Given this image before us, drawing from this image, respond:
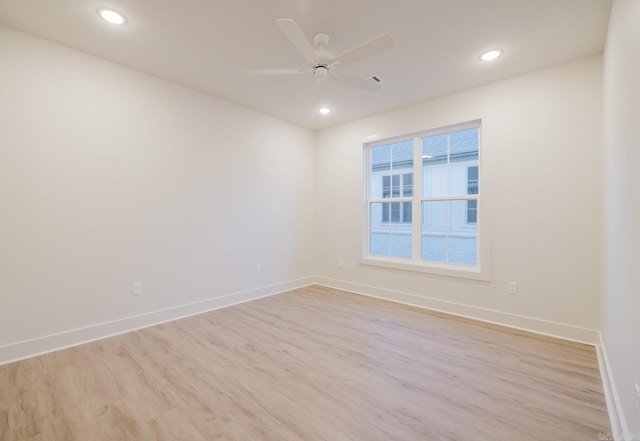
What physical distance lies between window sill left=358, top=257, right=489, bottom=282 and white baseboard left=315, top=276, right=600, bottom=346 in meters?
0.34

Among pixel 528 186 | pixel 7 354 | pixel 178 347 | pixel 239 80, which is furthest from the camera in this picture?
pixel 239 80

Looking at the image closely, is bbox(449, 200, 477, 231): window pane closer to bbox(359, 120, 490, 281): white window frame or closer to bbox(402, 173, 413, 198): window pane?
bbox(359, 120, 490, 281): white window frame

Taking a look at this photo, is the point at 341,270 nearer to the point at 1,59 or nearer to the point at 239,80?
the point at 239,80

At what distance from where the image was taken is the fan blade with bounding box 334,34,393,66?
6.08ft

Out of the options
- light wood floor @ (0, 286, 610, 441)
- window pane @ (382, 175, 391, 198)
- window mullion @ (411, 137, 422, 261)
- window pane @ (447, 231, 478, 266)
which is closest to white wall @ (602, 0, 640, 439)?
light wood floor @ (0, 286, 610, 441)

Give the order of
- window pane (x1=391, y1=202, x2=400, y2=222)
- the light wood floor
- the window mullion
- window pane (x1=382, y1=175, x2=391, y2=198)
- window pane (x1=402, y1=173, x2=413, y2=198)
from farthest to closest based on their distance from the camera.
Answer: window pane (x1=382, y1=175, x2=391, y2=198), window pane (x1=391, y1=202, x2=400, y2=222), window pane (x1=402, y1=173, x2=413, y2=198), the window mullion, the light wood floor

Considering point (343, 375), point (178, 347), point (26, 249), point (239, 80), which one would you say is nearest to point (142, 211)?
point (26, 249)

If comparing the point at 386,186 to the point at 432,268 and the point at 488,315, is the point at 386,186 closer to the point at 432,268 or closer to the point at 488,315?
the point at 432,268

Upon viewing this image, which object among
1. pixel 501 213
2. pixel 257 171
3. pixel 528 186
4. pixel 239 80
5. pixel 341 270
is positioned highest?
pixel 239 80

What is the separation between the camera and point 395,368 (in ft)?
7.36

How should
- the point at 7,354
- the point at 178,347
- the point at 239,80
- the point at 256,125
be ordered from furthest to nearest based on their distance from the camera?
the point at 256,125 < the point at 239,80 < the point at 178,347 < the point at 7,354

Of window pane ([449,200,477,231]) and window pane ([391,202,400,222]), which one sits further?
window pane ([391,202,400,222])

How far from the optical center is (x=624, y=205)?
1.56m

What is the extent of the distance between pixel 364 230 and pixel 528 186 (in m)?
2.14
